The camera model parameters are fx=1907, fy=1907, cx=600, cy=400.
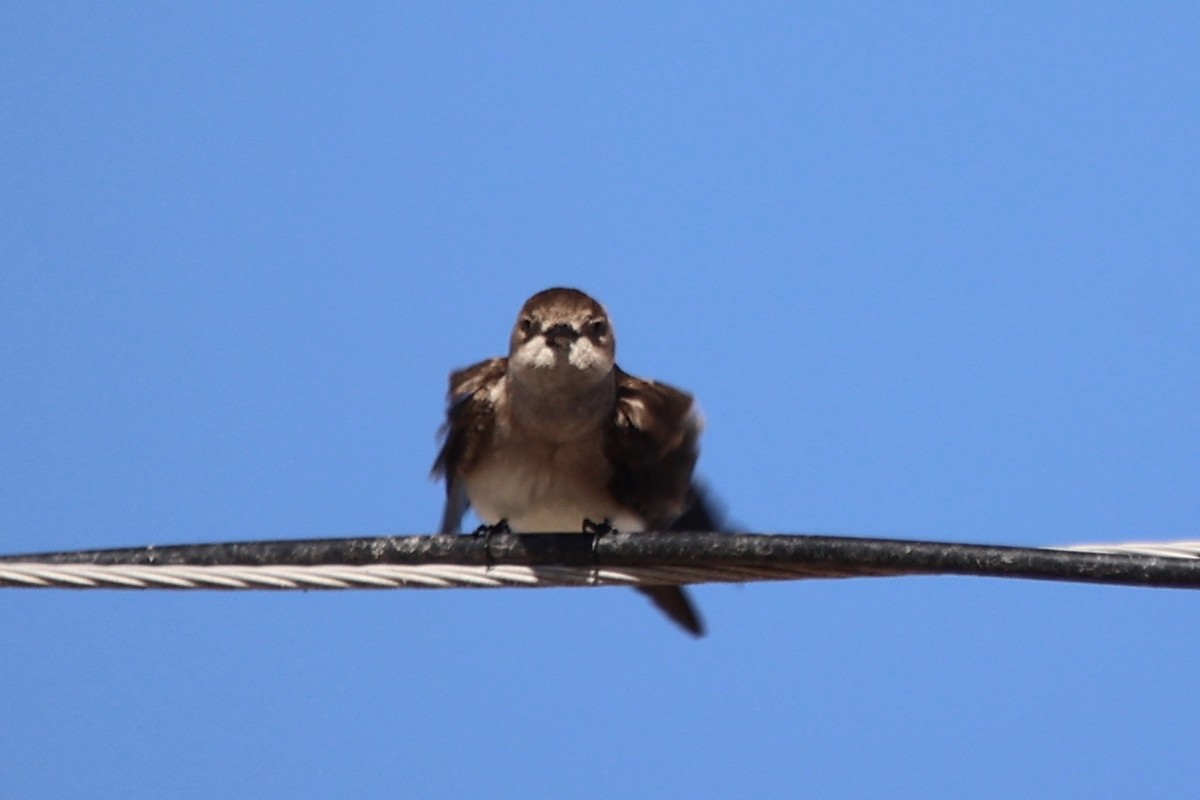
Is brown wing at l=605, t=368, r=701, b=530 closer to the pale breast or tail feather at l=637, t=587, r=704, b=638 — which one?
the pale breast

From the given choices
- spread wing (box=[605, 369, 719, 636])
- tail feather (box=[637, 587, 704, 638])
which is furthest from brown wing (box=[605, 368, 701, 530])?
tail feather (box=[637, 587, 704, 638])

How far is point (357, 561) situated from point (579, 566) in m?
0.62

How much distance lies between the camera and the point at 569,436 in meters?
6.70

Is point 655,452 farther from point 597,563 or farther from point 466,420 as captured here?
point 597,563

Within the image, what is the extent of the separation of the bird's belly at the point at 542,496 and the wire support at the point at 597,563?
6.30 ft

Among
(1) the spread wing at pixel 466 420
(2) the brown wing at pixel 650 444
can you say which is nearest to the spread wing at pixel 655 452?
(2) the brown wing at pixel 650 444

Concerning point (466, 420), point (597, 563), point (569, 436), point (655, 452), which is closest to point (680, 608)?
point (655, 452)

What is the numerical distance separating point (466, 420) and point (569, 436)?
0.40 m

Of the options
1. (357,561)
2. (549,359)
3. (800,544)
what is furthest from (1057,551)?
(549,359)

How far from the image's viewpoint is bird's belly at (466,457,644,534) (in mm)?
6742

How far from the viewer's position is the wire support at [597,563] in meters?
4.08

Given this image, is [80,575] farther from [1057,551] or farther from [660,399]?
[660,399]

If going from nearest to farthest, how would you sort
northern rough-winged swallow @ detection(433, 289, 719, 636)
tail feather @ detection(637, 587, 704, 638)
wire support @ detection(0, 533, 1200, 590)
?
1. wire support @ detection(0, 533, 1200, 590)
2. northern rough-winged swallow @ detection(433, 289, 719, 636)
3. tail feather @ detection(637, 587, 704, 638)

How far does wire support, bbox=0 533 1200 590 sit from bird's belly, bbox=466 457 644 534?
6.30ft
